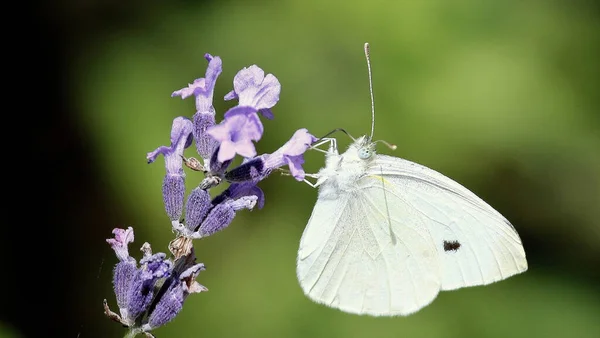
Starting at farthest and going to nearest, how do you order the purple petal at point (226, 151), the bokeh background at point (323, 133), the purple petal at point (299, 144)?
the bokeh background at point (323, 133), the purple petal at point (299, 144), the purple petal at point (226, 151)

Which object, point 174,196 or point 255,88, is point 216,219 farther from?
point 255,88

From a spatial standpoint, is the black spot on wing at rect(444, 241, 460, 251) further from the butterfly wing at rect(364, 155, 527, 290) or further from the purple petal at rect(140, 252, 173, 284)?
the purple petal at rect(140, 252, 173, 284)

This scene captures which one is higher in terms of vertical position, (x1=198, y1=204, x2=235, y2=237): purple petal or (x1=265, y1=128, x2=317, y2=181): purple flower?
(x1=265, y1=128, x2=317, y2=181): purple flower

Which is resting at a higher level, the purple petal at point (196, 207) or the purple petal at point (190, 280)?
the purple petal at point (196, 207)

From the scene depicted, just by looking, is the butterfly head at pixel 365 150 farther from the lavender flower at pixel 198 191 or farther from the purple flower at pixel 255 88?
the purple flower at pixel 255 88

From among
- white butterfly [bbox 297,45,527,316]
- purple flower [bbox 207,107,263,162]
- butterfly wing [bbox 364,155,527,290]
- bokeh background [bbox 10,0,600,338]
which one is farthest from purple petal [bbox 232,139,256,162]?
bokeh background [bbox 10,0,600,338]

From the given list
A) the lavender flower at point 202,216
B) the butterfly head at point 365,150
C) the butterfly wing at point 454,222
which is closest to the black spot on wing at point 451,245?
the butterfly wing at point 454,222

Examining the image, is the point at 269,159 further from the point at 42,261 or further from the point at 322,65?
the point at 42,261
